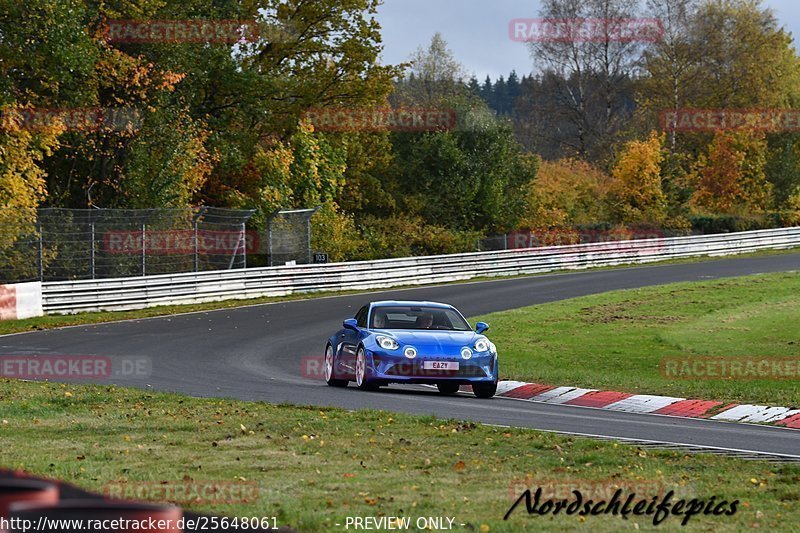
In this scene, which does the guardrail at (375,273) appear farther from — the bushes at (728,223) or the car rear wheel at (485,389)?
the car rear wheel at (485,389)

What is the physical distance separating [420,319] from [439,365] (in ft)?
4.73

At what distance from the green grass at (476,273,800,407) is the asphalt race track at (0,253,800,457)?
218 centimetres

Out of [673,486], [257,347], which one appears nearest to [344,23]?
[257,347]

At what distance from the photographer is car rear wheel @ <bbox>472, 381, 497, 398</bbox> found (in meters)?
16.8

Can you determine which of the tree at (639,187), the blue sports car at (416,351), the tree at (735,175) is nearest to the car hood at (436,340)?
the blue sports car at (416,351)

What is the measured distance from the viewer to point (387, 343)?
1670 cm

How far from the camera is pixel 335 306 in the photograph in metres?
33.7

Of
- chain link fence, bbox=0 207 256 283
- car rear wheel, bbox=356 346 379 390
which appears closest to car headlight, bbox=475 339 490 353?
car rear wheel, bbox=356 346 379 390

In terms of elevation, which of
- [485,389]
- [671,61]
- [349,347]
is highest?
[671,61]

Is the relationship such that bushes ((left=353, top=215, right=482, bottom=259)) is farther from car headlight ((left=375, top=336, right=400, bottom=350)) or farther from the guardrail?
car headlight ((left=375, top=336, right=400, bottom=350))

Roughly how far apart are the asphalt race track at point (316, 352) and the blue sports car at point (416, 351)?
32 cm

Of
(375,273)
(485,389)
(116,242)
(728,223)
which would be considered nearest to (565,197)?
(728,223)

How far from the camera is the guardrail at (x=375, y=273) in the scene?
3173 centimetres

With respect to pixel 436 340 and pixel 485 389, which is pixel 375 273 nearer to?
pixel 485 389
